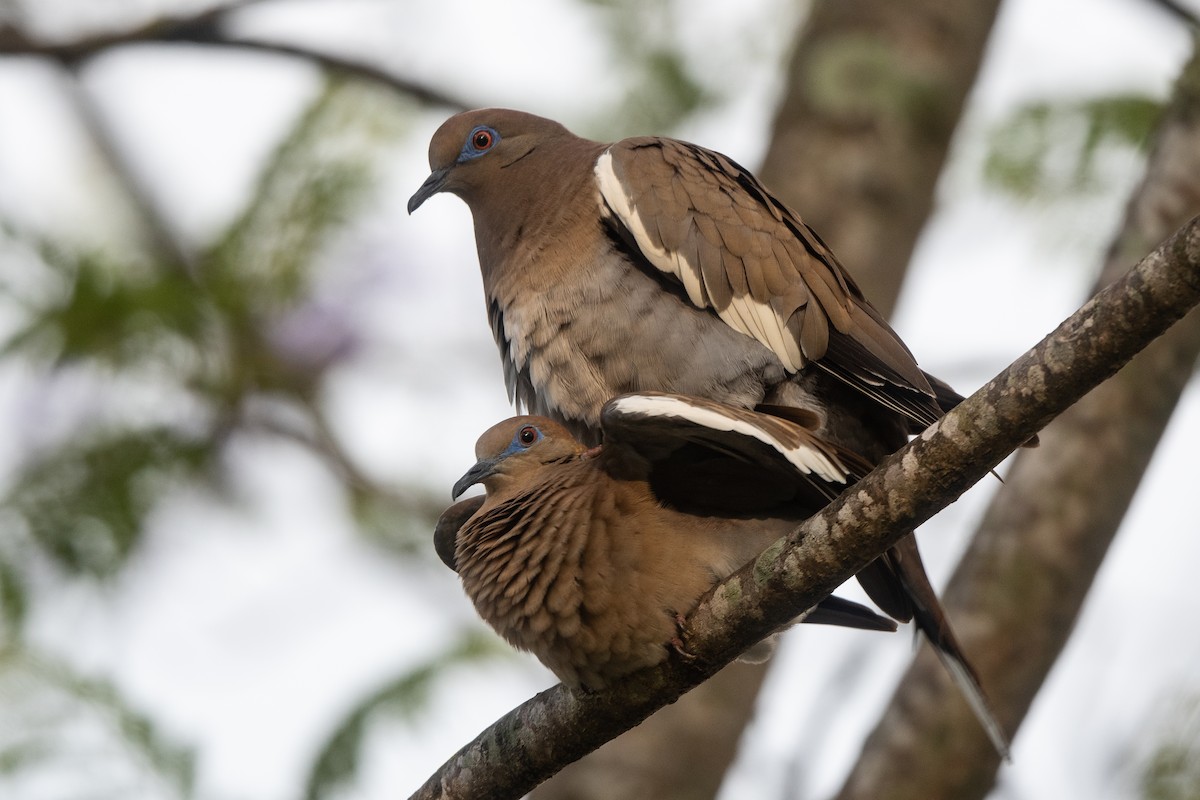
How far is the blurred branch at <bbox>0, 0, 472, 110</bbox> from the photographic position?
528cm

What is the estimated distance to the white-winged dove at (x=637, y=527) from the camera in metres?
2.88

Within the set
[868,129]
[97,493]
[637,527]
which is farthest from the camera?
[868,129]

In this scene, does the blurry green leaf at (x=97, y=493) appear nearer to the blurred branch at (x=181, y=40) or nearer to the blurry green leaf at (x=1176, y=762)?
the blurred branch at (x=181, y=40)

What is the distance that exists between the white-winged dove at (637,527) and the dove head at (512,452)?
0.22 metres

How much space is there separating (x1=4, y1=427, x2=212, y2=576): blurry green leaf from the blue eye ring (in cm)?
147

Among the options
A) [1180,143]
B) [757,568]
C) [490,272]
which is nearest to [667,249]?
[490,272]

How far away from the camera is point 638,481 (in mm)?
3191

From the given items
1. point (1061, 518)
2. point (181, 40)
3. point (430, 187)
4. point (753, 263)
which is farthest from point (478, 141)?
point (1061, 518)

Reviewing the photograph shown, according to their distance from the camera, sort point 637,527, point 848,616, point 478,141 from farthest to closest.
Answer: point 478,141 < point 848,616 < point 637,527

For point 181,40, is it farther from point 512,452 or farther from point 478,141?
point 512,452

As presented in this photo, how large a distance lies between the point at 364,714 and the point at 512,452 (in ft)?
4.59

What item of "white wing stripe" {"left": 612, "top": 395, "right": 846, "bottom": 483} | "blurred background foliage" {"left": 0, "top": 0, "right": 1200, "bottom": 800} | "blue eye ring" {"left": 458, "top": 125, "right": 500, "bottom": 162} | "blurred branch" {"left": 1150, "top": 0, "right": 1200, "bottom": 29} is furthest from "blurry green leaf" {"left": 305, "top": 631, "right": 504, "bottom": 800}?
"blurred branch" {"left": 1150, "top": 0, "right": 1200, "bottom": 29}

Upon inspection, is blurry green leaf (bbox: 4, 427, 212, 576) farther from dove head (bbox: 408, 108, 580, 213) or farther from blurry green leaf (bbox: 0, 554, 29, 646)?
dove head (bbox: 408, 108, 580, 213)

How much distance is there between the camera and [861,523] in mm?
2598
